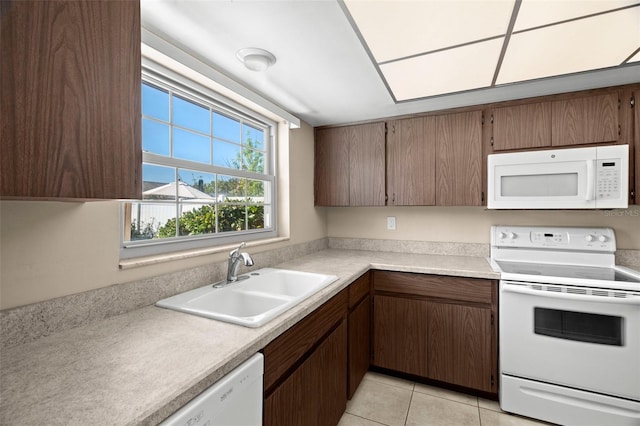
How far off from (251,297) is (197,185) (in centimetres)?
75

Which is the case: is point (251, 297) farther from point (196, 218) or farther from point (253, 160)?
point (253, 160)

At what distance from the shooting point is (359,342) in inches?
78.2

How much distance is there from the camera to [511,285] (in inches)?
70.6

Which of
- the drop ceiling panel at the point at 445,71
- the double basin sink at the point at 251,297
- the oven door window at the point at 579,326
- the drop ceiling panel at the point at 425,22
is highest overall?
the drop ceiling panel at the point at 445,71

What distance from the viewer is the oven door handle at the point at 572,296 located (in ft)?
5.11

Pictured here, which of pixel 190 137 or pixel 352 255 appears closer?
pixel 190 137

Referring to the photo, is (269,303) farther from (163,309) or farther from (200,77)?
(200,77)

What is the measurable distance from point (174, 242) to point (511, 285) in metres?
2.03

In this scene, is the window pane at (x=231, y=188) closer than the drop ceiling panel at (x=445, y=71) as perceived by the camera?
No

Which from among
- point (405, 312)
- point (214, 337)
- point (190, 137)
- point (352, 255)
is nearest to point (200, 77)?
point (190, 137)

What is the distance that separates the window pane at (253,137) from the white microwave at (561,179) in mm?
1788

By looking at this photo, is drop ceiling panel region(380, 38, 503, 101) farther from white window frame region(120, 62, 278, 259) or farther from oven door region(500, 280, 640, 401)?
oven door region(500, 280, 640, 401)

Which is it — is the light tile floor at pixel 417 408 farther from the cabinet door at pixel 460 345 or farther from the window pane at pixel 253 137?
the window pane at pixel 253 137

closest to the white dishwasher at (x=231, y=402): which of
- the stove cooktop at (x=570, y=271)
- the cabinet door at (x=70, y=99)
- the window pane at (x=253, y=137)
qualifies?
the cabinet door at (x=70, y=99)
